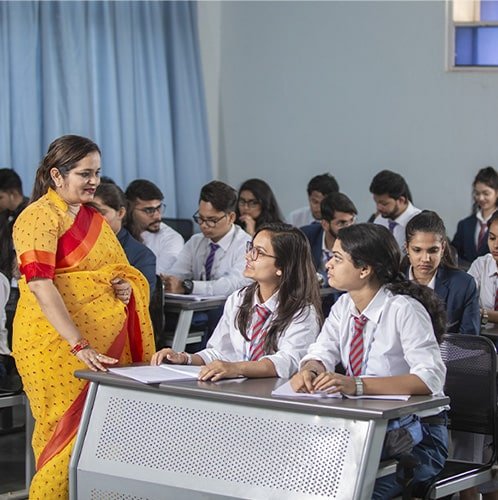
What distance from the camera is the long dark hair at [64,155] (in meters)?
3.64

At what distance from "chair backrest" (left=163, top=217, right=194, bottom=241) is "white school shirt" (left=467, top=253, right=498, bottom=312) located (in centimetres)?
262

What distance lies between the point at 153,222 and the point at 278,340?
2.88 m

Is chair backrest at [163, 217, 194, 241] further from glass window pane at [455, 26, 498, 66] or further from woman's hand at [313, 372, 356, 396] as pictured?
woman's hand at [313, 372, 356, 396]

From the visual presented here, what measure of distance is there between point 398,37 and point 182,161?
1.77 m

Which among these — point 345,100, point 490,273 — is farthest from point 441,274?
point 345,100

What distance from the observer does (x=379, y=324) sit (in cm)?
322

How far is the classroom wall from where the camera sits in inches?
310

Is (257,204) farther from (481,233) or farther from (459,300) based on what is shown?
(459,300)

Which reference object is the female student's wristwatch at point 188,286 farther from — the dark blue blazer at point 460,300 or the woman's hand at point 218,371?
the woman's hand at point 218,371

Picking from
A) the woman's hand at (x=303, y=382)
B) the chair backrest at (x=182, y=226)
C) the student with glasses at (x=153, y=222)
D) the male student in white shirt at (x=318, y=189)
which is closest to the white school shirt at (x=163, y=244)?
the student with glasses at (x=153, y=222)

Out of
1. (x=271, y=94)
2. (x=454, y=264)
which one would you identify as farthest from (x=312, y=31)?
(x=454, y=264)

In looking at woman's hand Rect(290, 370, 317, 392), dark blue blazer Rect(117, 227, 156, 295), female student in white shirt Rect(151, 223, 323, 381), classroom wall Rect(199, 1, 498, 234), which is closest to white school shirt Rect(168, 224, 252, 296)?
dark blue blazer Rect(117, 227, 156, 295)

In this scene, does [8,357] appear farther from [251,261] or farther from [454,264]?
[454,264]

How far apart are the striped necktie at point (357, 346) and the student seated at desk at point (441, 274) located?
3.49 ft
